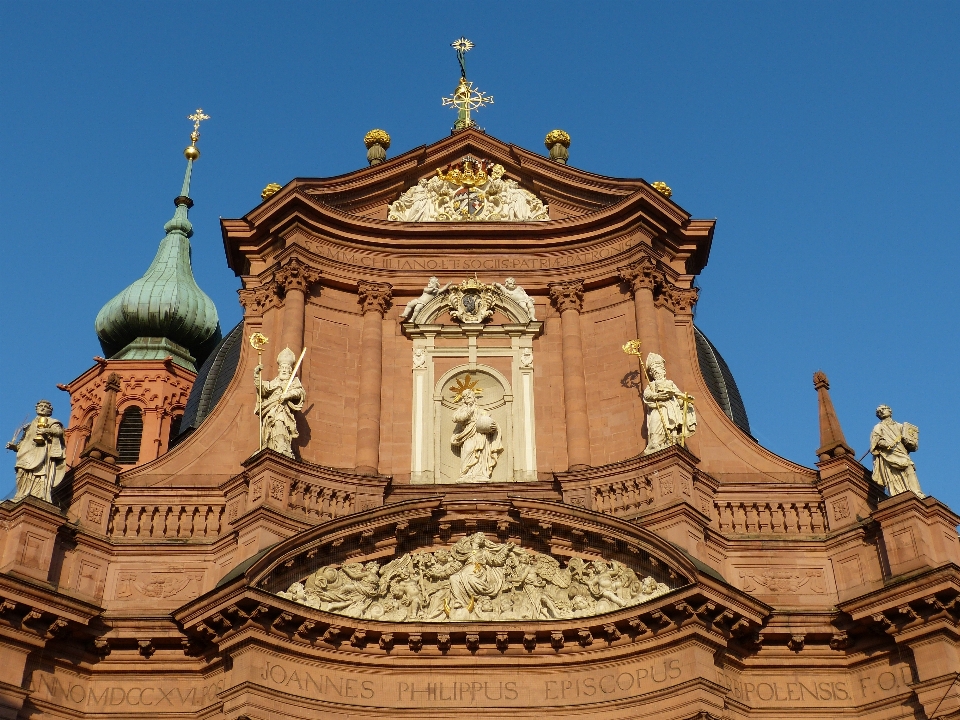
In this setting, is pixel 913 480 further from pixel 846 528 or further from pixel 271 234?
pixel 271 234

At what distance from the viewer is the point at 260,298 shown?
70.8 feet

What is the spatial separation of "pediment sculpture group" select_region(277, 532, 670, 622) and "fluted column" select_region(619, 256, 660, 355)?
13.0ft

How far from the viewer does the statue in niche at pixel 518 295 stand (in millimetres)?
21359

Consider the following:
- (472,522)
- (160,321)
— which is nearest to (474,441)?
(472,522)

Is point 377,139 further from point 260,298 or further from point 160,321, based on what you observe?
point 160,321

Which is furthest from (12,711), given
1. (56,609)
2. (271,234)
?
(271,234)

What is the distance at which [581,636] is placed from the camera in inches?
691

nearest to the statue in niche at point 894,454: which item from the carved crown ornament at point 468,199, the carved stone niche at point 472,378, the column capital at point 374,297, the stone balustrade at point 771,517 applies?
the stone balustrade at point 771,517

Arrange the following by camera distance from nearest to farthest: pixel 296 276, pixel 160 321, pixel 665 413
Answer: pixel 665 413 < pixel 296 276 < pixel 160 321

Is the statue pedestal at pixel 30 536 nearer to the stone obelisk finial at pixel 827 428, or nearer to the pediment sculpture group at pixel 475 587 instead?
the pediment sculpture group at pixel 475 587

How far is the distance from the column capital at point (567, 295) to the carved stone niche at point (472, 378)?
51 centimetres

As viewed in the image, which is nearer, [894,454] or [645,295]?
[894,454]

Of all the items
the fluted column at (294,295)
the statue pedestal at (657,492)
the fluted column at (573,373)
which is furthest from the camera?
the fluted column at (294,295)

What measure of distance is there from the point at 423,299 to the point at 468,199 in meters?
2.33
